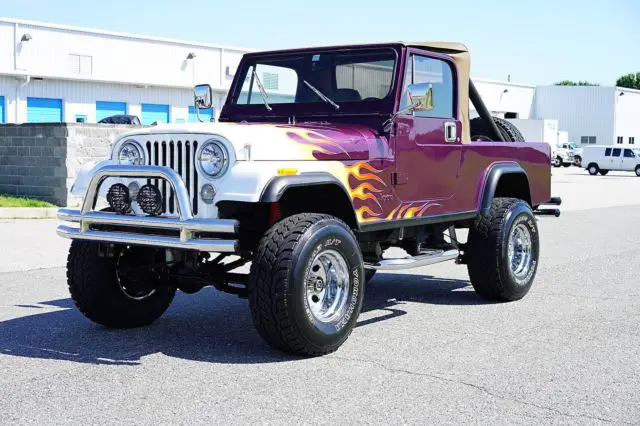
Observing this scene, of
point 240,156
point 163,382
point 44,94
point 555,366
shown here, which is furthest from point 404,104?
point 44,94

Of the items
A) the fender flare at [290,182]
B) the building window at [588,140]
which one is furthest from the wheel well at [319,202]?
the building window at [588,140]

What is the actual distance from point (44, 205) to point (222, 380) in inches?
477

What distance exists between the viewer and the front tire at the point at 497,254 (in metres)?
7.84

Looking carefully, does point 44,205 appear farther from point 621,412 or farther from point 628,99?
point 628,99

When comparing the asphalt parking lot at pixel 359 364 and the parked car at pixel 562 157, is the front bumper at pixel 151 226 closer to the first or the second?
the asphalt parking lot at pixel 359 364

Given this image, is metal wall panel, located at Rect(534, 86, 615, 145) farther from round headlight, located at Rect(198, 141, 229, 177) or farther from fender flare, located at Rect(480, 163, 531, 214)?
round headlight, located at Rect(198, 141, 229, 177)

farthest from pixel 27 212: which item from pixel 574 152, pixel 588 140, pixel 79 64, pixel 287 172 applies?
pixel 588 140

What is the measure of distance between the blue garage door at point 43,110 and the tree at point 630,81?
96311 millimetres

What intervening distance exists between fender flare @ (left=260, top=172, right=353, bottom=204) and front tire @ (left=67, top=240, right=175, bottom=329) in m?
1.39

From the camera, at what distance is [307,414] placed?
14.9ft

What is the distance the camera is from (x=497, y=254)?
25.7 ft

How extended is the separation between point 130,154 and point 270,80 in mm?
1913

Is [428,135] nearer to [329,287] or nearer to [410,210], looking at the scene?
[410,210]

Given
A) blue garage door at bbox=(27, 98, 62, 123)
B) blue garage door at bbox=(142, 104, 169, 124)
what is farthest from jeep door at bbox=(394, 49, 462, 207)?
blue garage door at bbox=(142, 104, 169, 124)
